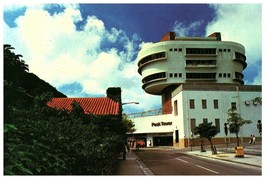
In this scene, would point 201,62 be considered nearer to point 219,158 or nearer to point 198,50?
point 198,50

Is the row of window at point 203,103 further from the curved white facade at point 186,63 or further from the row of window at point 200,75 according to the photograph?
the row of window at point 200,75

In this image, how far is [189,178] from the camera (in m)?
15.8

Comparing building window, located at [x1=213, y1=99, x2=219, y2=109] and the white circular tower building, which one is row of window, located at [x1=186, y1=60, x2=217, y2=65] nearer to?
the white circular tower building

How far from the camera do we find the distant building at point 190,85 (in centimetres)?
3666

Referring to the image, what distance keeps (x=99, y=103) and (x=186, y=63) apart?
118 ft

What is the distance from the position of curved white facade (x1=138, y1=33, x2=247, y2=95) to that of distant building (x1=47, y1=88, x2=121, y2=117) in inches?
1070

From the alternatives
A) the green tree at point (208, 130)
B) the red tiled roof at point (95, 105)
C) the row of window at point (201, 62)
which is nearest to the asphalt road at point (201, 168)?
the red tiled roof at point (95, 105)

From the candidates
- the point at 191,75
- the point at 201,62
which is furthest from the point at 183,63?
the point at 201,62

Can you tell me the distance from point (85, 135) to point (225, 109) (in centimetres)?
2419

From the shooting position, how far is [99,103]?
31.7 m

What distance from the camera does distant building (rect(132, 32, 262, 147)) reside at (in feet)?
120

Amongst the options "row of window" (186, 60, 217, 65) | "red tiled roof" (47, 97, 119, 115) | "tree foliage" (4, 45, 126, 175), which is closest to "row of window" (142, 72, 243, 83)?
"row of window" (186, 60, 217, 65)

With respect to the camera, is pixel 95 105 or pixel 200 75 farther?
pixel 200 75

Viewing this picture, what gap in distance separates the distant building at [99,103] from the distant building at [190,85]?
925 centimetres
